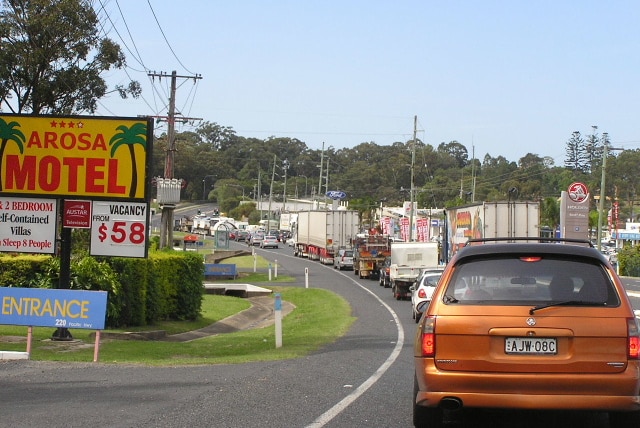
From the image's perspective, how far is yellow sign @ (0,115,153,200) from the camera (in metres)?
19.3

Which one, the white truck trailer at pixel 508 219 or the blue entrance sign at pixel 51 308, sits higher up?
the white truck trailer at pixel 508 219

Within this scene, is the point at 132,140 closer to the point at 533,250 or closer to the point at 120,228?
the point at 120,228

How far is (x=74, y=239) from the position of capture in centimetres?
2923

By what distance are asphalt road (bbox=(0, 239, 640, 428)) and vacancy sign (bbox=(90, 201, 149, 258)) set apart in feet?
18.2

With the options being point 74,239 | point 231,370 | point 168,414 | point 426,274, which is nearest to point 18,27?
point 74,239

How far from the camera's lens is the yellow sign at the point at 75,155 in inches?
762

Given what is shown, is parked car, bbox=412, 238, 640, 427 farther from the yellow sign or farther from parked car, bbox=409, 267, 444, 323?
parked car, bbox=409, 267, 444, 323

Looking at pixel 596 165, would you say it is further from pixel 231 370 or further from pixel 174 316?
pixel 231 370

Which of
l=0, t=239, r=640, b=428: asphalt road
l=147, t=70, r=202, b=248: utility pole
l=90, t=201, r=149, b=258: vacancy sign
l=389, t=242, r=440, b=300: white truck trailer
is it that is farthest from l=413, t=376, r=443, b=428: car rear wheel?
l=147, t=70, r=202, b=248: utility pole

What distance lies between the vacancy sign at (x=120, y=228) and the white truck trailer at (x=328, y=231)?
4413 cm

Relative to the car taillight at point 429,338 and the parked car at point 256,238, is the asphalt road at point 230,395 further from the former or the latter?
the parked car at point 256,238

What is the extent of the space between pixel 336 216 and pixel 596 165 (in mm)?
83292

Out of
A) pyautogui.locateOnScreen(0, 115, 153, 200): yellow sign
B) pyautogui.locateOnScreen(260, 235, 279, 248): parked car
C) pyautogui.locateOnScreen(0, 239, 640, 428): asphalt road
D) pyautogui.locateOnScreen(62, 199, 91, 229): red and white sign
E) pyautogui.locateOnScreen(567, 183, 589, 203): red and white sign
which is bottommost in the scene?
pyautogui.locateOnScreen(0, 239, 640, 428): asphalt road

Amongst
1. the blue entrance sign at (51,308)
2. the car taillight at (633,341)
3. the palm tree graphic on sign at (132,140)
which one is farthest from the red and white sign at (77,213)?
the car taillight at (633,341)
